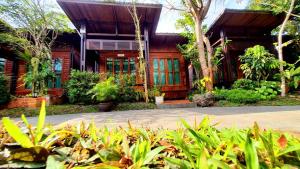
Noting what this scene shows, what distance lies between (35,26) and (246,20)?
1121 centimetres

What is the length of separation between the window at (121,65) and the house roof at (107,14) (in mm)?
1764

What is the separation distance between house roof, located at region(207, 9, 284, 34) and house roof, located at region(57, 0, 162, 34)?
12.0 feet

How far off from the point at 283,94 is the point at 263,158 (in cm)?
934

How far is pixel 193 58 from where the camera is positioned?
9.61 m

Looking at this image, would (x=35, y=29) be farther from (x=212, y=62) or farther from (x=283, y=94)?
(x=283, y=94)

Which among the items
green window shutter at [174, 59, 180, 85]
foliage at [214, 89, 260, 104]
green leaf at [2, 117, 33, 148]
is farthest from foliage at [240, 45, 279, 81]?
green leaf at [2, 117, 33, 148]

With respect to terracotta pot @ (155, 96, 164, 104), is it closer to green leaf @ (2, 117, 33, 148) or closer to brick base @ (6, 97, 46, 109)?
brick base @ (6, 97, 46, 109)

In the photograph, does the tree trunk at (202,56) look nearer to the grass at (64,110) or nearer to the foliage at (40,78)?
the grass at (64,110)

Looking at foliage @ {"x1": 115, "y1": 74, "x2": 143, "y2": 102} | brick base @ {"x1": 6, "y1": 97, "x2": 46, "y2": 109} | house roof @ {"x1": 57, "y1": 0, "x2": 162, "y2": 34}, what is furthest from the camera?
house roof @ {"x1": 57, "y1": 0, "x2": 162, "y2": 34}

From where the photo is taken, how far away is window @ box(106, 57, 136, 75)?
33.6 feet

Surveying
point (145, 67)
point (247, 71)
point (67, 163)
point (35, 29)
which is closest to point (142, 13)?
point (145, 67)

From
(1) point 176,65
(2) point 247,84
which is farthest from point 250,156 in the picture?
(1) point 176,65

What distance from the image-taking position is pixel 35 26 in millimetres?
8141

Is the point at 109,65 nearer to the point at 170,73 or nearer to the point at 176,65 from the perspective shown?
the point at 170,73
